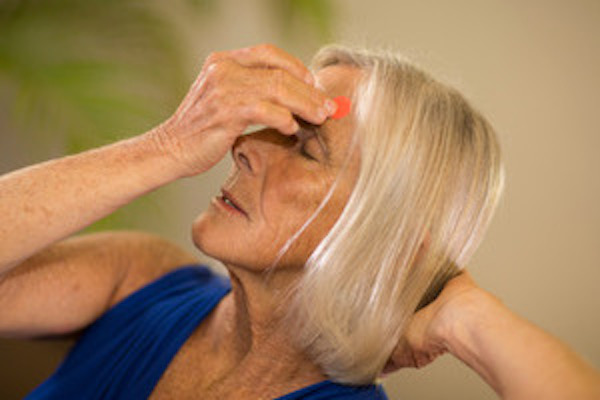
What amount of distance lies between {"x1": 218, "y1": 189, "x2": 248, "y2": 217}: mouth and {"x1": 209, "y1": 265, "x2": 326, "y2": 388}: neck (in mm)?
129

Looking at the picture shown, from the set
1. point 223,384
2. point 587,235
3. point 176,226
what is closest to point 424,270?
point 223,384

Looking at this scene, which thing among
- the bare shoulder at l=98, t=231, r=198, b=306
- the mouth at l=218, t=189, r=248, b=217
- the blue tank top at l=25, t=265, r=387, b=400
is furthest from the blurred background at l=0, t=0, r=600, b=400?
the mouth at l=218, t=189, r=248, b=217

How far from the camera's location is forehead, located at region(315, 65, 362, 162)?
43.4 inches

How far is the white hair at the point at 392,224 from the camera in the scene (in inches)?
43.1

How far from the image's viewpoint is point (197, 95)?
993mm

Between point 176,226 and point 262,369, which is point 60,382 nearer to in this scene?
point 262,369

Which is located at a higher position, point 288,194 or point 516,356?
point 288,194

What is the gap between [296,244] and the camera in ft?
3.70

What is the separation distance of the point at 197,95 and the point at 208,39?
1.24m

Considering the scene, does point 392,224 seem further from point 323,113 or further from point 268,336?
point 268,336

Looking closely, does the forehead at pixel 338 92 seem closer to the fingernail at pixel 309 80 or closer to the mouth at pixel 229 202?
the fingernail at pixel 309 80

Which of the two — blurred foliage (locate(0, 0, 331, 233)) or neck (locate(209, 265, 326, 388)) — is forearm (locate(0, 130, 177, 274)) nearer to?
neck (locate(209, 265, 326, 388))

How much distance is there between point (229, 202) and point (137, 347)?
446 mm

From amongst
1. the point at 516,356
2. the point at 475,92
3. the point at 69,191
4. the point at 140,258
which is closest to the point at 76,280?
the point at 140,258
